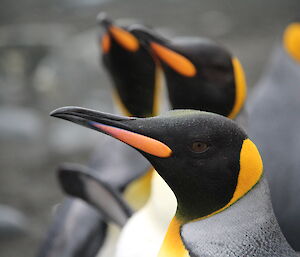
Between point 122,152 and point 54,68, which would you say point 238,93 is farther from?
point 54,68

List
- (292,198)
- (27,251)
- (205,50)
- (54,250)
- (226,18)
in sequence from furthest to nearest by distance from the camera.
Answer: (226,18) → (27,251) → (54,250) → (292,198) → (205,50)

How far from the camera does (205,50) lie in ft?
5.66

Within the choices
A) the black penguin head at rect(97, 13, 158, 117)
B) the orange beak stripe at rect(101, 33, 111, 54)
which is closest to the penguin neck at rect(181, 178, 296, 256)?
the black penguin head at rect(97, 13, 158, 117)

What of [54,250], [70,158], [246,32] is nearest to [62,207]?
[54,250]

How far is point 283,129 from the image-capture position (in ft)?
7.11

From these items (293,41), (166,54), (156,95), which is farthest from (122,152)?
(293,41)

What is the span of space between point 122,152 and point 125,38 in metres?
0.37

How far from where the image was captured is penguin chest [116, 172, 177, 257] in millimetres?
1456

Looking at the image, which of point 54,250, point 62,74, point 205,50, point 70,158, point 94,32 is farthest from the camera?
point 94,32

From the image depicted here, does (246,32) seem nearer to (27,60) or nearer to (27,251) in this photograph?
(27,60)

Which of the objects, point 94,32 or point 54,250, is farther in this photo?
point 94,32

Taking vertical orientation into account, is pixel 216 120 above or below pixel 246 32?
above

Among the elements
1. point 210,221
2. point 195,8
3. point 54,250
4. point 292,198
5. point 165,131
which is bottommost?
point 195,8

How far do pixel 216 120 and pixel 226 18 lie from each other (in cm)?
493
